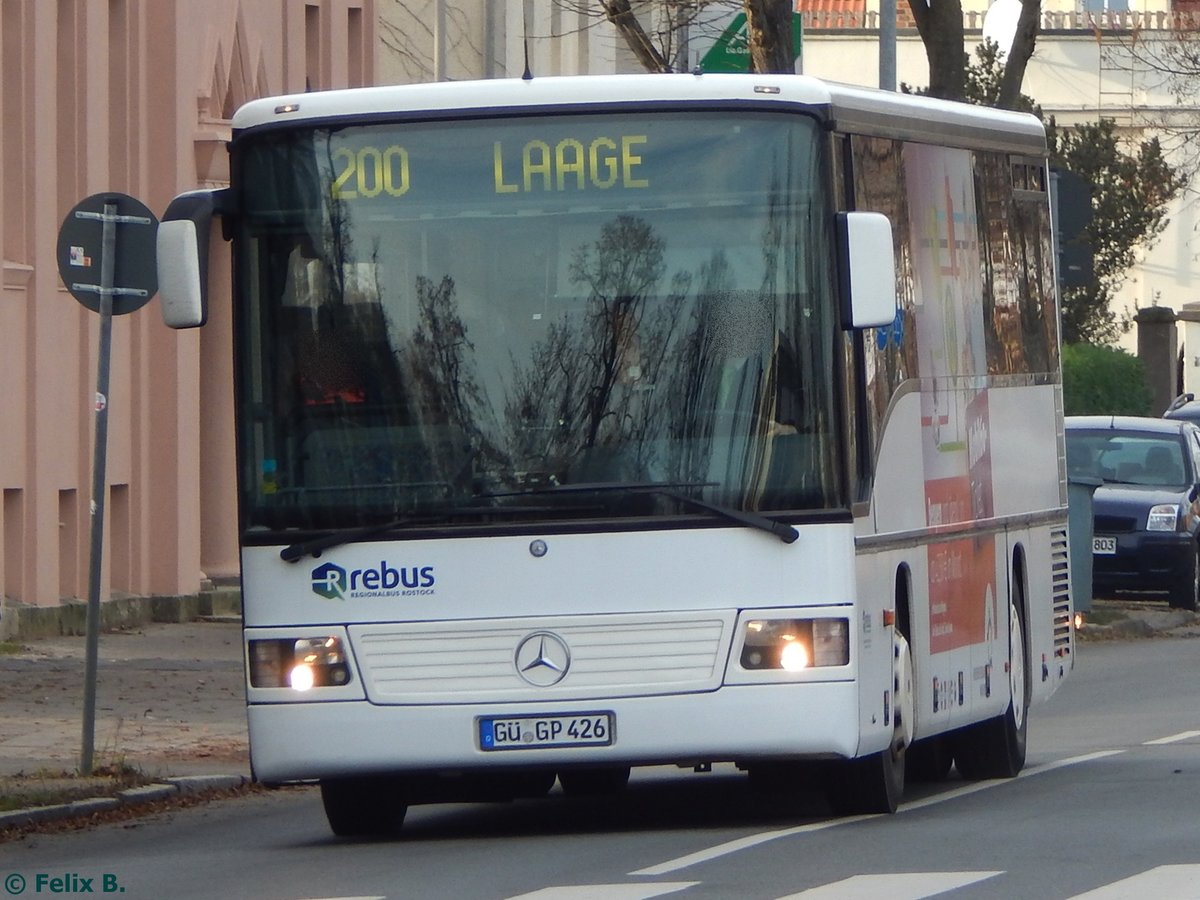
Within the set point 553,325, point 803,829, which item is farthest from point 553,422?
point 803,829

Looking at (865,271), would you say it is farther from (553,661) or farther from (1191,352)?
(1191,352)

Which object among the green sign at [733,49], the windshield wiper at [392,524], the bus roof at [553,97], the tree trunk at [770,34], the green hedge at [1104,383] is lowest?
the windshield wiper at [392,524]

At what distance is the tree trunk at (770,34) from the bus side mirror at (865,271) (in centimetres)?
1314

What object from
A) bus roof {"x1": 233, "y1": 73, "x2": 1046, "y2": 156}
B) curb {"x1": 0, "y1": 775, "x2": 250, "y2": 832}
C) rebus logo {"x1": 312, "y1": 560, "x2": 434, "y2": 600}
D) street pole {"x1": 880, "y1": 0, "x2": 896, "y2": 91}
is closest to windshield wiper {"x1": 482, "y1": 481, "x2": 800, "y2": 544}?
rebus logo {"x1": 312, "y1": 560, "x2": 434, "y2": 600}

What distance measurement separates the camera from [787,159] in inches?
476

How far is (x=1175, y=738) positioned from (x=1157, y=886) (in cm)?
737

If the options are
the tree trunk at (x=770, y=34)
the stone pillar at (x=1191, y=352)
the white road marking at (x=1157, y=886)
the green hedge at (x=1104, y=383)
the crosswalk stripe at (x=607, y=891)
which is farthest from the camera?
→ the stone pillar at (x=1191, y=352)

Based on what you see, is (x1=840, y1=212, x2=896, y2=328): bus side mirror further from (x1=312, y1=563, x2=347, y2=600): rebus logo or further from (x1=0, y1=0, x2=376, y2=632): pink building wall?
(x1=0, y1=0, x2=376, y2=632): pink building wall

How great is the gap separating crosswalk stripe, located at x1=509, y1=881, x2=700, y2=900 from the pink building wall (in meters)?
13.1

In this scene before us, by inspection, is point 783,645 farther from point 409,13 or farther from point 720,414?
point 409,13

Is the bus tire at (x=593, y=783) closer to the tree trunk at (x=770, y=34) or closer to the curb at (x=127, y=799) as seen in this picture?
the curb at (x=127, y=799)

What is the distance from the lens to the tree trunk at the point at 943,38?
27703 mm

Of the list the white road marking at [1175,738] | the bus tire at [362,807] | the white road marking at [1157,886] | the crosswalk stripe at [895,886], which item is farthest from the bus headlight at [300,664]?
the white road marking at [1175,738]

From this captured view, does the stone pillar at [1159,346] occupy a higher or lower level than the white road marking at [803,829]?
higher
